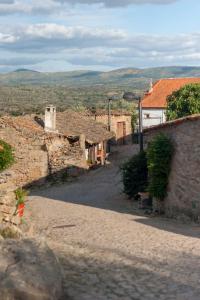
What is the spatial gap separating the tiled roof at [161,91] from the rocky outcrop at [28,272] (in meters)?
45.2

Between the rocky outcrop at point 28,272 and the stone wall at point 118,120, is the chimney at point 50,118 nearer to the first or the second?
the stone wall at point 118,120

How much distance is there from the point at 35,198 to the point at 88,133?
14505mm

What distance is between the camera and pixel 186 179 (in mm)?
18766

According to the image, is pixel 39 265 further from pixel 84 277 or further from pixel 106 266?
pixel 106 266

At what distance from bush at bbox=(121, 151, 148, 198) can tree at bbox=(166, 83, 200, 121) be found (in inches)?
471

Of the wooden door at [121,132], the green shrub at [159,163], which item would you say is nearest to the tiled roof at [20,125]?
the green shrub at [159,163]

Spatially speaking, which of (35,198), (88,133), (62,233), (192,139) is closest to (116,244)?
(62,233)

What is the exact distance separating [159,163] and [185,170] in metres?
1.56

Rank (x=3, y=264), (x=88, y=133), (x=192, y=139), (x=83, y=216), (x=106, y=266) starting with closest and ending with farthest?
(x=3, y=264)
(x=106, y=266)
(x=192, y=139)
(x=83, y=216)
(x=88, y=133)

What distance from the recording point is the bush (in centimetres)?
2427

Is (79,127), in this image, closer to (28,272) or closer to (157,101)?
(157,101)

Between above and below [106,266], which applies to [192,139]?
above

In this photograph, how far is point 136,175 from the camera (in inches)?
960

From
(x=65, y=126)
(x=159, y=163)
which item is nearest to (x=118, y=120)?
(x=65, y=126)
